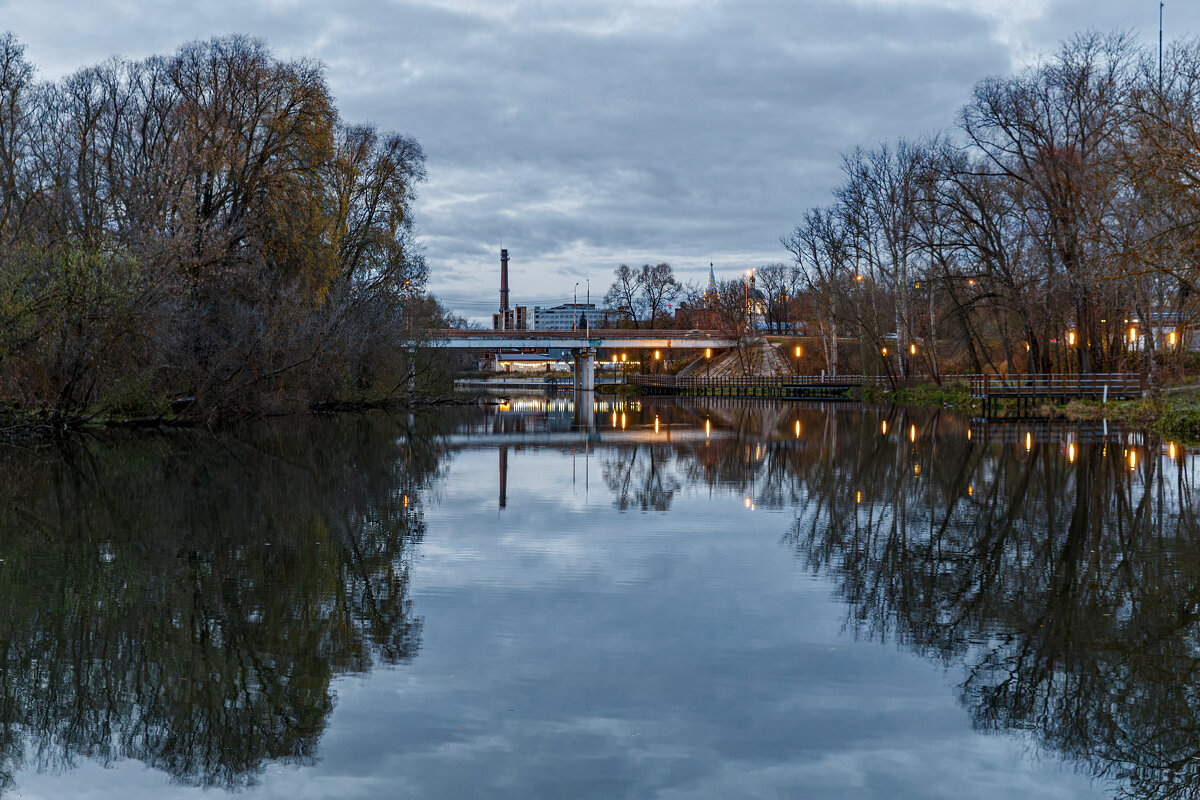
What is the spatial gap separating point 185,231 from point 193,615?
2516cm

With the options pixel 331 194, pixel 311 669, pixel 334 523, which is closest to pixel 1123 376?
pixel 331 194

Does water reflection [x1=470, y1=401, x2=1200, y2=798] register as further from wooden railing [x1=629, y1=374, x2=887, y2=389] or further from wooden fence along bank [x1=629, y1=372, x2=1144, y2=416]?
wooden railing [x1=629, y1=374, x2=887, y2=389]

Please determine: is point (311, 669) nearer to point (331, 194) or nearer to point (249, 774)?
point (249, 774)

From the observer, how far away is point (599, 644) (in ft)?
24.9

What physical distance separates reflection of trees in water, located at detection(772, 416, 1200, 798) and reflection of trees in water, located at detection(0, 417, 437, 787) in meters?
3.97

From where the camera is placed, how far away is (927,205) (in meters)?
48.6

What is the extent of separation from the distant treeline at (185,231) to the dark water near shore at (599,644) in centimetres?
1319

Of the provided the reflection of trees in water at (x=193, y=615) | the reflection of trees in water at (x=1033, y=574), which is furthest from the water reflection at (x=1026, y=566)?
the reflection of trees in water at (x=193, y=615)

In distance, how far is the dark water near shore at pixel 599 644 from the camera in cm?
543

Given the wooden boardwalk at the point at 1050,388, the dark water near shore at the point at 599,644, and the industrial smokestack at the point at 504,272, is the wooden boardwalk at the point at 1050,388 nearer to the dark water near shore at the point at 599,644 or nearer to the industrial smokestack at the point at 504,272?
the dark water near shore at the point at 599,644

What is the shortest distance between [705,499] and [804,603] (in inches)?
291

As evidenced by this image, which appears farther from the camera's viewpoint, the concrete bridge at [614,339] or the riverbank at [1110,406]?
the concrete bridge at [614,339]

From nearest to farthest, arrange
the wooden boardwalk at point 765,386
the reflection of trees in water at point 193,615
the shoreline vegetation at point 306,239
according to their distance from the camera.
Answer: the reflection of trees in water at point 193,615, the shoreline vegetation at point 306,239, the wooden boardwalk at point 765,386

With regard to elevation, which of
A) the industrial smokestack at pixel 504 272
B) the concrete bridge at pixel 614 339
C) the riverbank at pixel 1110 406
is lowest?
the riverbank at pixel 1110 406
